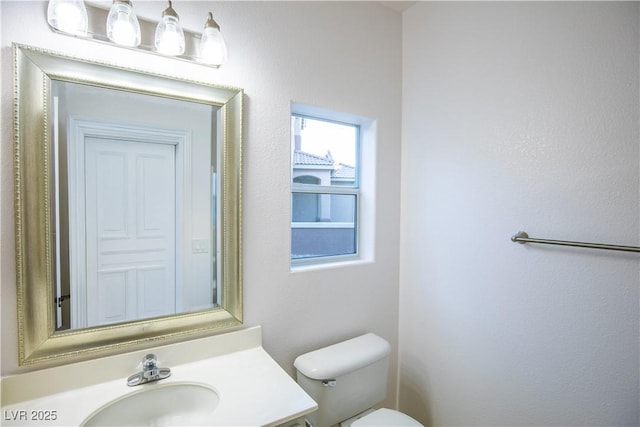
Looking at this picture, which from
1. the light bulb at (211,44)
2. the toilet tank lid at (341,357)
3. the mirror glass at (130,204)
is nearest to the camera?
the mirror glass at (130,204)

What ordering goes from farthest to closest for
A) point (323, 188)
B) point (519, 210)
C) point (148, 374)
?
1. point (323, 188)
2. point (519, 210)
3. point (148, 374)

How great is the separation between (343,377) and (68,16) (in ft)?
5.25

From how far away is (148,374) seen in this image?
1.02 metres

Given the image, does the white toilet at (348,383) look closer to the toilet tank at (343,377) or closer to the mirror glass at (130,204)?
the toilet tank at (343,377)

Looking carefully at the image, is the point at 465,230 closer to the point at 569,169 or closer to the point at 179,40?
the point at 569,169

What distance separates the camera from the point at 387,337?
→ 68.4 inches

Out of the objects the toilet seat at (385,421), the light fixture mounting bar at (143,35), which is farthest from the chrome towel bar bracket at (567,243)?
the light fixture mounting bar at (143,35)

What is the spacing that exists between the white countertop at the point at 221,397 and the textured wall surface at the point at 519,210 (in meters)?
0.91

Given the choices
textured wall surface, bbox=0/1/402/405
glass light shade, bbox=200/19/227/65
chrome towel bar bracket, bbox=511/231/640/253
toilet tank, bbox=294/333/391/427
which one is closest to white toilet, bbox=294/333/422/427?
toilet tank, bbox=294/333/391/427

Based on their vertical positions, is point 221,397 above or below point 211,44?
below

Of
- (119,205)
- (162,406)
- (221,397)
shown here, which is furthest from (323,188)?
(162,406)

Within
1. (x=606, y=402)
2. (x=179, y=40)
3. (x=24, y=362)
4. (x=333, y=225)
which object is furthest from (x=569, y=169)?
(x=24, y=362)

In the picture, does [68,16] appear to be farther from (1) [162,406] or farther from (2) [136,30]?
(1) [162,406]

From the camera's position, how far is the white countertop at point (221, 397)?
0.87 m
